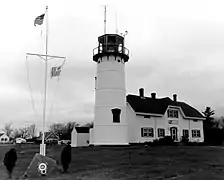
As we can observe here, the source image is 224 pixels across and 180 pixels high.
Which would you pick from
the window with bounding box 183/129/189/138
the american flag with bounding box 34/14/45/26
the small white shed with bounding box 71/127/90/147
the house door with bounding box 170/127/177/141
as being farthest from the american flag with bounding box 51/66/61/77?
the window with bounding box 183/129/189/138

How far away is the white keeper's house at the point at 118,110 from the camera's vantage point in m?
29.0

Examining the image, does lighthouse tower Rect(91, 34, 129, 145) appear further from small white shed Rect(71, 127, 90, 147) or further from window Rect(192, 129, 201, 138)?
window Rect(192, 129, 201, 138)

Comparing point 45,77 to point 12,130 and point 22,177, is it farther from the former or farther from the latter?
point 12,130

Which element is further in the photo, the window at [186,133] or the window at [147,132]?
the window at [186,133]

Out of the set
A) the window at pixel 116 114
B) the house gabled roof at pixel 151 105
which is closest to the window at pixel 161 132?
the house gabled roof at pixel 151 105

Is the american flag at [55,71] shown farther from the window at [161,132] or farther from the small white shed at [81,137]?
the window at [161,132]

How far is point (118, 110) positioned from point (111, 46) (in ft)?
21.9

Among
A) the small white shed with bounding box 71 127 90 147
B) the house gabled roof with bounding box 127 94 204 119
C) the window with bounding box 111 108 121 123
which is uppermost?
the house gabled roof with bounding box 127 94 204 119

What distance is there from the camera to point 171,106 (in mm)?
35438

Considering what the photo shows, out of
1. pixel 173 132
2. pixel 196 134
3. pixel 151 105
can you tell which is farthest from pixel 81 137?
pixel 196 134

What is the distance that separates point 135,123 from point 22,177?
771 inches

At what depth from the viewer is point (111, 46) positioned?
99.2 ft

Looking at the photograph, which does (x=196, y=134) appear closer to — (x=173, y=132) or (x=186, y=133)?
→ (x=186, y=133)

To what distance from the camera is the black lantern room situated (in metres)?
30.0
